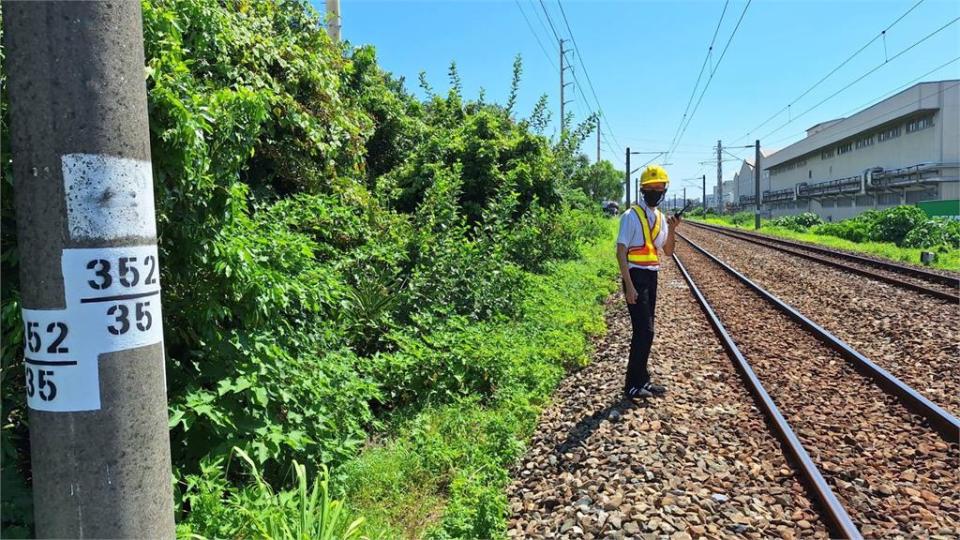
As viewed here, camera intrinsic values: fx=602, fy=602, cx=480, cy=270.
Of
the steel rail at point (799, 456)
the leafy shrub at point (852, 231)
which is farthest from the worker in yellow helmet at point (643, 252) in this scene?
the leafy shrub at point (852, 231)

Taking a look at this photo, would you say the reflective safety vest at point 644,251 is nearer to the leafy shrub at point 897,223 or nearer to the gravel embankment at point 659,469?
the gravel embankment at point 659,469

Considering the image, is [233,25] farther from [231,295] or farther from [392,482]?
[392,482]

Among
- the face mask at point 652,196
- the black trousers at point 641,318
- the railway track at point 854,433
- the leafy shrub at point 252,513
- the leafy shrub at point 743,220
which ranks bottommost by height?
the railway track at point 854,433

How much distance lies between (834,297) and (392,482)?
11.7m

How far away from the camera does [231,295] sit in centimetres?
360

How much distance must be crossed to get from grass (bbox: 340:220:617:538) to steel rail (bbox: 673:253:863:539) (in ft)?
6.59

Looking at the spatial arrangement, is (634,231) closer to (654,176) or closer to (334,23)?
(654,176)

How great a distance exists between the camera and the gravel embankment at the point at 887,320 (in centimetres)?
707

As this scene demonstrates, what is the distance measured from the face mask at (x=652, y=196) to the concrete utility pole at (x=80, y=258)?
4897 mm

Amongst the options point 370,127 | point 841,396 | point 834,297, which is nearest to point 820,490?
point 841,396

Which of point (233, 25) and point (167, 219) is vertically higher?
point (233, 25)

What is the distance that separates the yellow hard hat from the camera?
226 inches

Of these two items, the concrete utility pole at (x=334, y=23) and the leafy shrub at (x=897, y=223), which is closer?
the concrete utility pole at (x=334, y=23)

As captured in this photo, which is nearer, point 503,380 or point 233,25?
point 233,25
